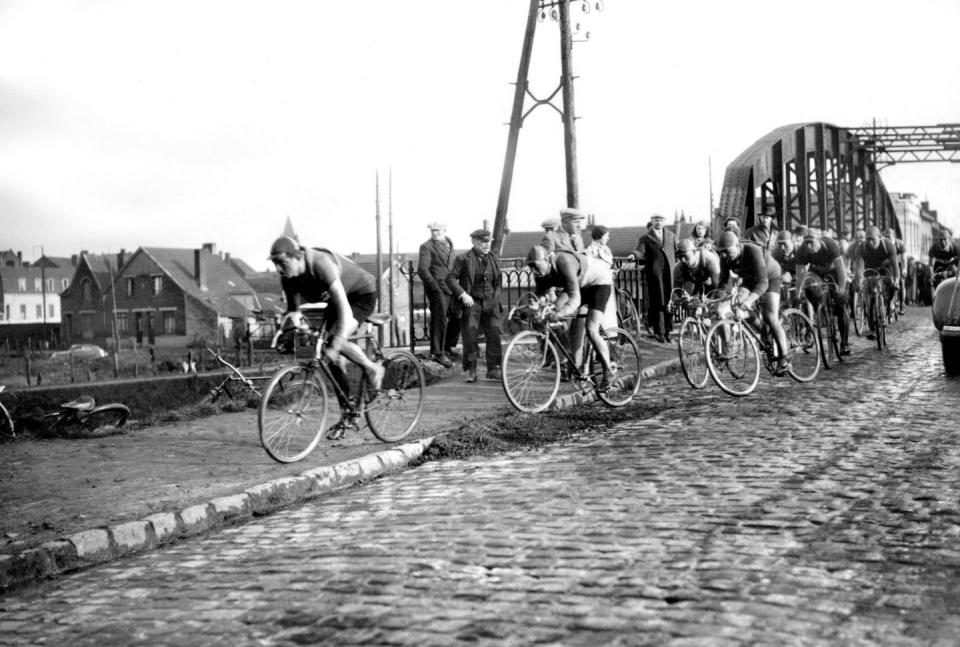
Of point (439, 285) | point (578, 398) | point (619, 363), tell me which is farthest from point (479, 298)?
point (619, 363)

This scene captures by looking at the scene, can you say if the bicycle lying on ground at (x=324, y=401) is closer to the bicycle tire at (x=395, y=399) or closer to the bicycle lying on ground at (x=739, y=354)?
the bicycle tire at (x=395, y=399)

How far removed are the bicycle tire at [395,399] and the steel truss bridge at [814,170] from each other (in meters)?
15.3

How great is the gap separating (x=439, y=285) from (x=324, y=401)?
6351 millimetres

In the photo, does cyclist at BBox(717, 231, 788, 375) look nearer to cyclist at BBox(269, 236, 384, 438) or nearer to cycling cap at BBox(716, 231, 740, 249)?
cycling cap at BBox(716, 231, 740, 249)

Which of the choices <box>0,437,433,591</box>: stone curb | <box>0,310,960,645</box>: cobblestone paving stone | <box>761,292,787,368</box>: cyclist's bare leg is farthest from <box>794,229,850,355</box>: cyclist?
<box>0,437,433,591</box>: stone curb

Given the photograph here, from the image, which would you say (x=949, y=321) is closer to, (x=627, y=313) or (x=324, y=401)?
(x=627, y=313)

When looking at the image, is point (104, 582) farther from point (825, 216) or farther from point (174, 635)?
point (825, 216)

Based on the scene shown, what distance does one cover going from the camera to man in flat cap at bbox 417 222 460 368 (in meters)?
14.7

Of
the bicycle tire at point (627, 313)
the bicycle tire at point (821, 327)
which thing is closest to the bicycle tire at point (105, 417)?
the bicycle tire at point (627, 313)

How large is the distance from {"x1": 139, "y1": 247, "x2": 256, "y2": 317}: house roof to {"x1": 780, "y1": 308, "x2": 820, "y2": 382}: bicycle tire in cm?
8179

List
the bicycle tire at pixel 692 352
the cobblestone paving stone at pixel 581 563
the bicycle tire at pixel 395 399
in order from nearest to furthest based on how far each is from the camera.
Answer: the cobblestone paving stone at pixel 581 563 → the bicycle tire at pixel 395 399 → the bicycle tire at pixel 692 352

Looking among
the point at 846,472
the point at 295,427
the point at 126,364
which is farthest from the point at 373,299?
the point at 126,364

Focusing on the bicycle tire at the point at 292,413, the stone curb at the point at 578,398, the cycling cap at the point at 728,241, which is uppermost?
the cycling cap at the point at 728,241

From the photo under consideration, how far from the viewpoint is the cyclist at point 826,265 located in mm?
15094
